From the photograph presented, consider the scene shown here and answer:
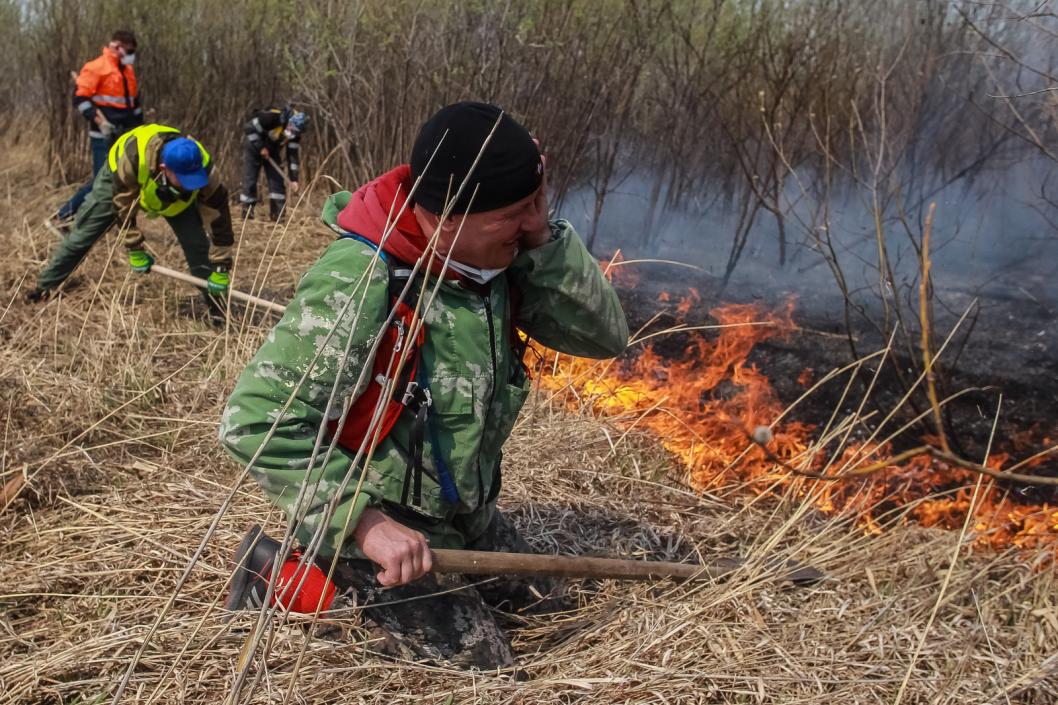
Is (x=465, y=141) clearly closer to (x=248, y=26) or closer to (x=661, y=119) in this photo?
(x=661, y=119)

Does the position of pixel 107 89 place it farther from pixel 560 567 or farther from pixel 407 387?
pixel 560 567

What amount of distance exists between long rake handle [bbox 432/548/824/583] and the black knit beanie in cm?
75

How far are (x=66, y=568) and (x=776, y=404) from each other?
3.15m

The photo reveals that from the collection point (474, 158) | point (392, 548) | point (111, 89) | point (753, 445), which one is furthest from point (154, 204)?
point (392, 548)

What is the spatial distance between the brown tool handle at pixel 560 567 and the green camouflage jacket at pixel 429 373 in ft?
0.54

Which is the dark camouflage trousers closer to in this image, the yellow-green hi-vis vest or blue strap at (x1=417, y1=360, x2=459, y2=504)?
blue strap at (x1=417, y1=360, x2=459, y2=504)

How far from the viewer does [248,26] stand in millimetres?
9195

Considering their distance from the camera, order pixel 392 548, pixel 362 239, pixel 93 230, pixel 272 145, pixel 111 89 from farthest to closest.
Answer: pixel 272 145 < pixel 111 89 < pixel 93 230 < pixel 362 239 < pixel 392 548

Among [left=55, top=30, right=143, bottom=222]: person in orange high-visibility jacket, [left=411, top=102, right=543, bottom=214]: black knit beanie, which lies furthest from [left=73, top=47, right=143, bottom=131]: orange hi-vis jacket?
[left=411, top=102, right=543, bottom=214]: black knit beanie

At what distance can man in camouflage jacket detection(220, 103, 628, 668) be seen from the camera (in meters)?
1.77

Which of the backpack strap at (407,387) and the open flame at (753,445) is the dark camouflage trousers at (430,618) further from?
the open flame at (753,445)

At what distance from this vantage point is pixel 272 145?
8305 mm

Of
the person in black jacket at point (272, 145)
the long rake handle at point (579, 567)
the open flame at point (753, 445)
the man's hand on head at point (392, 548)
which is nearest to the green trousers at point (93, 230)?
the person in black jacket at point (272, 145)

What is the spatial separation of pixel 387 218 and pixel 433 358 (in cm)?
32
